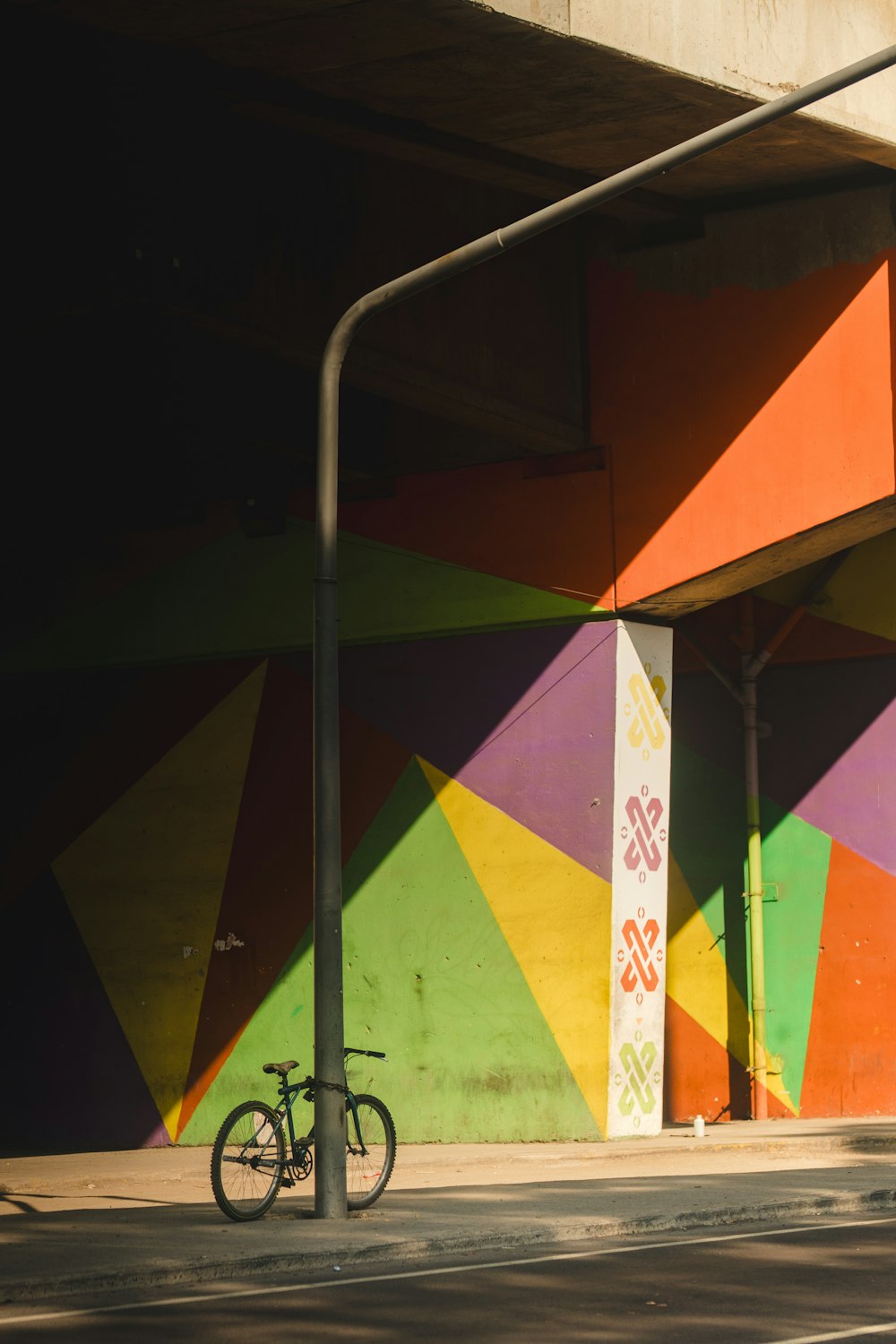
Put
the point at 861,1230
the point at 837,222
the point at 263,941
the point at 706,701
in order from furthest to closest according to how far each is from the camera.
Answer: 1. the point at 706,701
2. the point at 263,941
3. the point at 837,222
4. the point at 861,1230

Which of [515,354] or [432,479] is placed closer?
[515,354]

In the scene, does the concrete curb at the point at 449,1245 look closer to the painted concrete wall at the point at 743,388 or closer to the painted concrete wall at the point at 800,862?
the painted concrete wall at the point at 743,388

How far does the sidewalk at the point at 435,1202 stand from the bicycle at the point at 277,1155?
20 cm

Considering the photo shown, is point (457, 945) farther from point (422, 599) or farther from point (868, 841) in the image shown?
point (868, 841)

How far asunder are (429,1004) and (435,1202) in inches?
243

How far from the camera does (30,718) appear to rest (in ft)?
76.0

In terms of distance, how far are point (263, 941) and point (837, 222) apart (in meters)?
9.46

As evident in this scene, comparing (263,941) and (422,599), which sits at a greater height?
(422,599)

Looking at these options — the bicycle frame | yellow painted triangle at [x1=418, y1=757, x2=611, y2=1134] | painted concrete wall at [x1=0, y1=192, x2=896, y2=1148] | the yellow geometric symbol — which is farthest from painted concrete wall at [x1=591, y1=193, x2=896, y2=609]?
the bicycle frame

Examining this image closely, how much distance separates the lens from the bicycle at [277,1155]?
41.0 feet

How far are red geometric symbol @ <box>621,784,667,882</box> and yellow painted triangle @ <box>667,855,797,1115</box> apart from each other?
142 inches

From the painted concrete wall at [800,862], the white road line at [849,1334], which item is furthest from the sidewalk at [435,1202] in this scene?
the white road line at [849,1334]

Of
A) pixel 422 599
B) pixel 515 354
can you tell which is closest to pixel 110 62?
pixel 515 354

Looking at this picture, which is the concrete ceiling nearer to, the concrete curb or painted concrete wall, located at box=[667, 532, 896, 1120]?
painted concrete wall, located at box=[667, 532, 896, 1120]
